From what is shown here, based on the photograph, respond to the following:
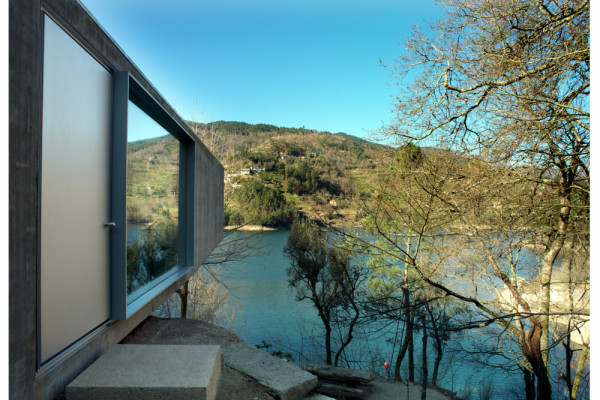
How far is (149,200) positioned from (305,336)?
12405mm

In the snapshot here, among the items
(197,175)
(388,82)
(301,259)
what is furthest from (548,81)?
(301,259)

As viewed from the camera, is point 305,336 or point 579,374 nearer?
point 579,374

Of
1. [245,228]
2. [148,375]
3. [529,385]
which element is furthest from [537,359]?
[245,228]

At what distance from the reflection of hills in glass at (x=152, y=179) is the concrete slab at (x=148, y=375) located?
98 centimetres

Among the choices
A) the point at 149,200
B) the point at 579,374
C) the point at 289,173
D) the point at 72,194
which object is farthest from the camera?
the point at 289,173

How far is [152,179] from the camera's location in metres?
3.71

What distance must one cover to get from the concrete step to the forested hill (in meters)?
5.48

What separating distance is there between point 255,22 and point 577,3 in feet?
108

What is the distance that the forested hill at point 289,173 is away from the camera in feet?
47.2

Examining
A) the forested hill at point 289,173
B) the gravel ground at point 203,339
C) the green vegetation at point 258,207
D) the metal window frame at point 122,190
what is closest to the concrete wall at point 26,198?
the gravel ground at point 203,339

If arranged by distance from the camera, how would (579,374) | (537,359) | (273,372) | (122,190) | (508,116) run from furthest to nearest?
(579,374) < (537,359) < (508,116) < (273,372) < (122,190)

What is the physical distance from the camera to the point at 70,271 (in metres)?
2.05

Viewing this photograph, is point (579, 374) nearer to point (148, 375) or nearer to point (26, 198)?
point (148, 375)

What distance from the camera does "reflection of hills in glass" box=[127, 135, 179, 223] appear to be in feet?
10.1
